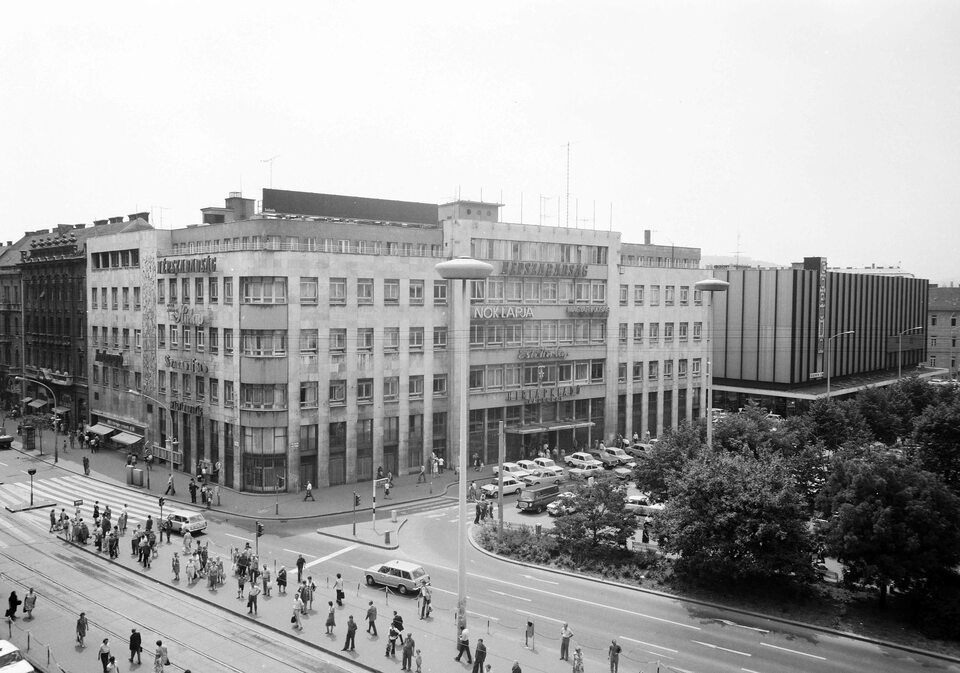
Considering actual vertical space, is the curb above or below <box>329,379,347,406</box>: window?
below

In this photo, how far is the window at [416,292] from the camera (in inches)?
2859

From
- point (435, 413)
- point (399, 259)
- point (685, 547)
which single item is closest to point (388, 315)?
point (399, 259)

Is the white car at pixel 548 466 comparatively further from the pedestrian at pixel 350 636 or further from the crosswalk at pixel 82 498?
the pedestrian at pixel 350 636

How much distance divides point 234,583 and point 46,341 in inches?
2807

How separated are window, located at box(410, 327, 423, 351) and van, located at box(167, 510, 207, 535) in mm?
24870

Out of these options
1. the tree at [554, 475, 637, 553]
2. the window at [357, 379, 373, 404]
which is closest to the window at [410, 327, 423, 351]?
the window at [357, 379, 373, 404]

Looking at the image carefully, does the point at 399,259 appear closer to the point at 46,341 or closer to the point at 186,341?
the point at 186,341

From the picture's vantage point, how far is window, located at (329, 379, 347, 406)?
68062mm

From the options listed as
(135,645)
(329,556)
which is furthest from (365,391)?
(135,645)

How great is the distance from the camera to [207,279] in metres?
69.9

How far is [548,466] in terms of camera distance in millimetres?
72250

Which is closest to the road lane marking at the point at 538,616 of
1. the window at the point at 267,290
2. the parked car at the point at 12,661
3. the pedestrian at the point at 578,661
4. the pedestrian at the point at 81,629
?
the pedestrian at the point at 578,661

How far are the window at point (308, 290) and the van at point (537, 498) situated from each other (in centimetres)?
2339

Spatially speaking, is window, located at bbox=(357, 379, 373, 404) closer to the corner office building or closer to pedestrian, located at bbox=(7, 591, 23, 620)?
the corner office building
